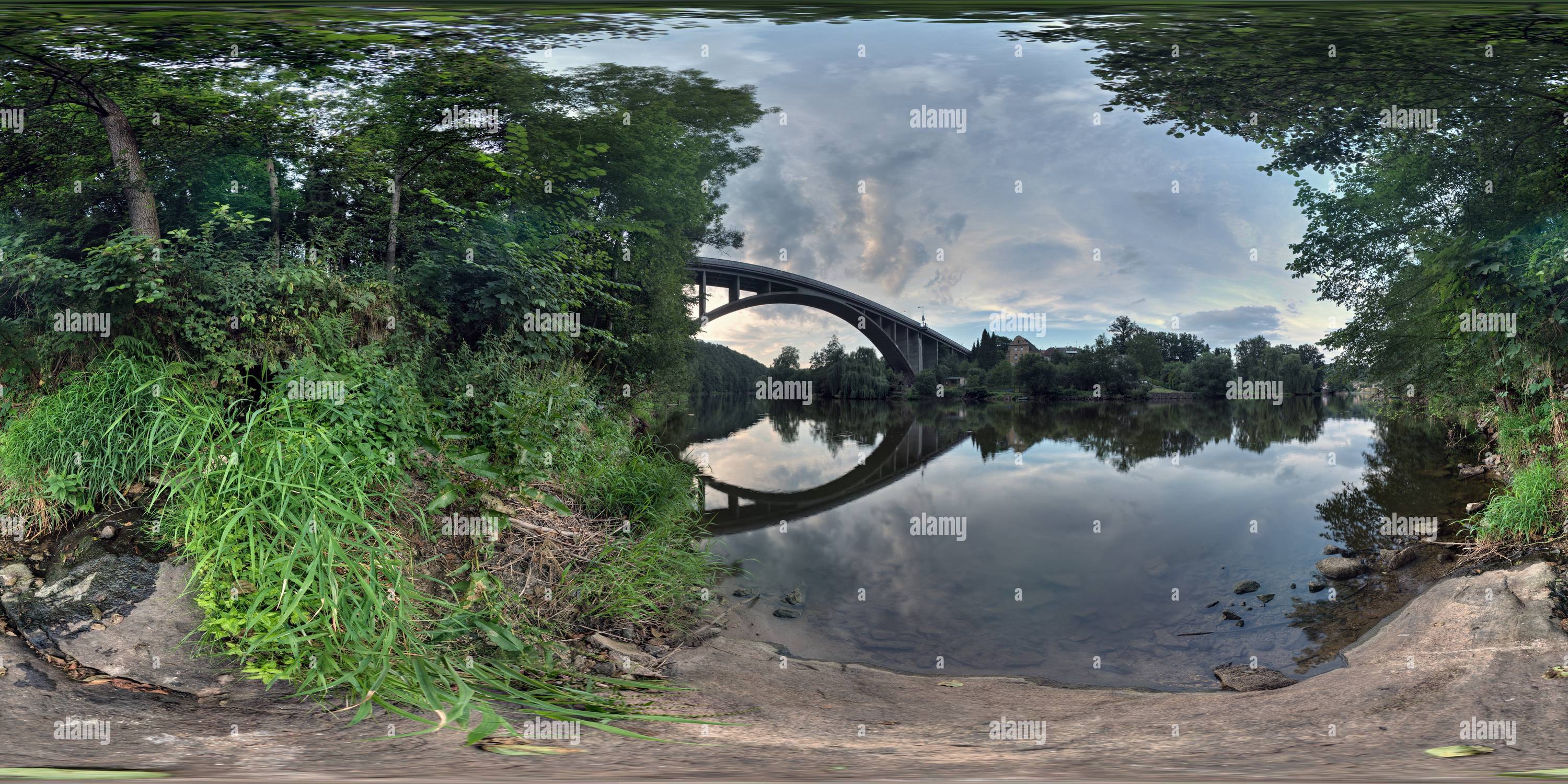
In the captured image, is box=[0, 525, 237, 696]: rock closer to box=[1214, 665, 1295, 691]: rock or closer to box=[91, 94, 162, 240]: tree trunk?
box=[91, 94, 162, 240]: tree trunk

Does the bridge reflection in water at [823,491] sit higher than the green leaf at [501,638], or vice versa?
the green leaf at [501,638]

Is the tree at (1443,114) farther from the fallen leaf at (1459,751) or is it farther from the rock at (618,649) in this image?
the rock at (618,649)

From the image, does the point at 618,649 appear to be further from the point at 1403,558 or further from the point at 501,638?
the point at 1403,558

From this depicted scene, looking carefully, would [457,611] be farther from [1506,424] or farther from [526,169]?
[1506,424]

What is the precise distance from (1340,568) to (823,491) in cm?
859

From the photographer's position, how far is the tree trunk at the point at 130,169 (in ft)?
16.6

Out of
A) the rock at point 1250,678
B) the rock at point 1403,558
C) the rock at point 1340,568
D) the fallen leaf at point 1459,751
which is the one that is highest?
the fallen leaf at point 1459,751

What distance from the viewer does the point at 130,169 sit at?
5125 millimetres

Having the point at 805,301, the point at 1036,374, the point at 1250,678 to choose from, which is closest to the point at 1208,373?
the point at 1036,374

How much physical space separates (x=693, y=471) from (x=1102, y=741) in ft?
27.5

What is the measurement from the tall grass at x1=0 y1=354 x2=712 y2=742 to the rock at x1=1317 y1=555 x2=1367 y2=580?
27.4 ft

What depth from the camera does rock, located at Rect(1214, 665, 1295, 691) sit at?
5391mm

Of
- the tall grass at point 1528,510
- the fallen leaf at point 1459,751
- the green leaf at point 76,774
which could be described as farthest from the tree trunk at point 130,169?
the tall grass at point 1528,510

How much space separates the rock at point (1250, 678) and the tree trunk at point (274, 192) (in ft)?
28.8
